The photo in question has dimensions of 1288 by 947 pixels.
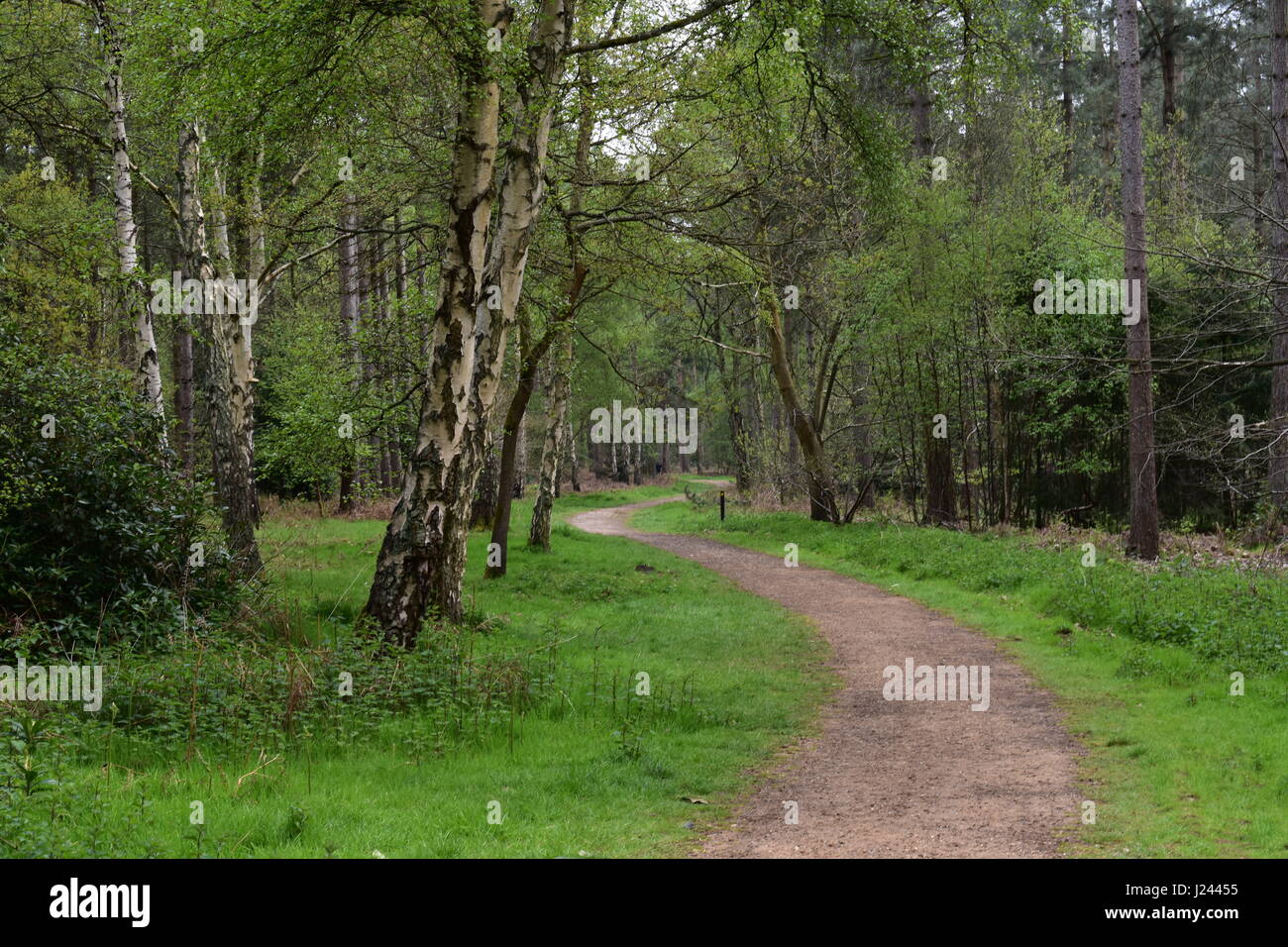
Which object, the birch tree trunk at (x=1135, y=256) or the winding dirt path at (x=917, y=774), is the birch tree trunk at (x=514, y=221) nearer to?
the winding dirt path at (x=917, y=774)

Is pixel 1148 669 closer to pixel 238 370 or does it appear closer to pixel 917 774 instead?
pixel 917 774

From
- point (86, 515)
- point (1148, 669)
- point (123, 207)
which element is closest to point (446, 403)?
point (86, 515)

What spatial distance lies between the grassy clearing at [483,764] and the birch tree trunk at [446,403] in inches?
29.6

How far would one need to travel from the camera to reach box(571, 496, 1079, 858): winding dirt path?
6027mm

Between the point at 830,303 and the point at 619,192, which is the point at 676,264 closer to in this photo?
the point at 619,192

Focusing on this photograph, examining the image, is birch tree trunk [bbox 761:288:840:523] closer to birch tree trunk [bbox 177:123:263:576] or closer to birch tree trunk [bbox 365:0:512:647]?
birch tree trunk [bbox 177:123:263:576]

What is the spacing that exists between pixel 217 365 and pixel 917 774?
33.9ft

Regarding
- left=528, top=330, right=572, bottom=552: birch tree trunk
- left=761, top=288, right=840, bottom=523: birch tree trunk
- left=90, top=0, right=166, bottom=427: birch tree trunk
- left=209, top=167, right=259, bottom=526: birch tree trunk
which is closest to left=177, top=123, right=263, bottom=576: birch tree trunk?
left=209, top=167, right=259, bottom=526: birch tree trunk

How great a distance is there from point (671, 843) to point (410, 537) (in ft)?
17.1

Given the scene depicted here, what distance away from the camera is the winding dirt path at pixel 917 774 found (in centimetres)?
603

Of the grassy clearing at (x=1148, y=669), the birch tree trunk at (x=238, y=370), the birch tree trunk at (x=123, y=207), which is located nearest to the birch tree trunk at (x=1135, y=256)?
the grassy clearing at (x=1148, y=669)

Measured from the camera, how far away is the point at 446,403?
33.7 ft

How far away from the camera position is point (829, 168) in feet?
73.6

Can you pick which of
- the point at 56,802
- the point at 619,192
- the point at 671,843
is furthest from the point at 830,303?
the point at 56,802
